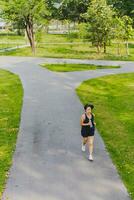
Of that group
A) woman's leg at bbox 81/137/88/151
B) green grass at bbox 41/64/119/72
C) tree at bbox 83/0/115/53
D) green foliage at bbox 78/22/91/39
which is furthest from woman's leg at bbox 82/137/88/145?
green foliage at bbox 78/22/91/39

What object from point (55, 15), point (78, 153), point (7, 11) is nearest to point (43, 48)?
point (7, 11)

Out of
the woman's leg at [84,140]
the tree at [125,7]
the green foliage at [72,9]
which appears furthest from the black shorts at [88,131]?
the green foliage at [72,9]

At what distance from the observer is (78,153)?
13.6 meters

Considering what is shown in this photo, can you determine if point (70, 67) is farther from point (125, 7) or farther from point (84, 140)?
point (125, 7)

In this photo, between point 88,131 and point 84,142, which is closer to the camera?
point 88,131

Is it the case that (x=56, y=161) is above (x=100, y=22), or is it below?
below

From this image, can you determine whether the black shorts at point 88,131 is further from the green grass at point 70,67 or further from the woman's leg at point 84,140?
the green grass at point 70,67

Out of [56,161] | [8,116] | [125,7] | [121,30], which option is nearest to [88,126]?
[56,161]

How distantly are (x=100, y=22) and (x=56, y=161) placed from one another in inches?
1366

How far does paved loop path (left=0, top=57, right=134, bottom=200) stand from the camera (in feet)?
35.0

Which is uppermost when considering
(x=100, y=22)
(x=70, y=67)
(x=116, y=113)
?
(x=100, y=22)

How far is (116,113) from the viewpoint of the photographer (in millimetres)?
19484

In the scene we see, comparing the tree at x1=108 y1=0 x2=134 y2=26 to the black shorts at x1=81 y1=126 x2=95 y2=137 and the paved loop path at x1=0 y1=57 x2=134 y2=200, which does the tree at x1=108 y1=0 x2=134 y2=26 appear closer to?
the paved loop path at x1=0 y1=57 x2=134 y2=200

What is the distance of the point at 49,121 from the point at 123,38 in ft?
103
